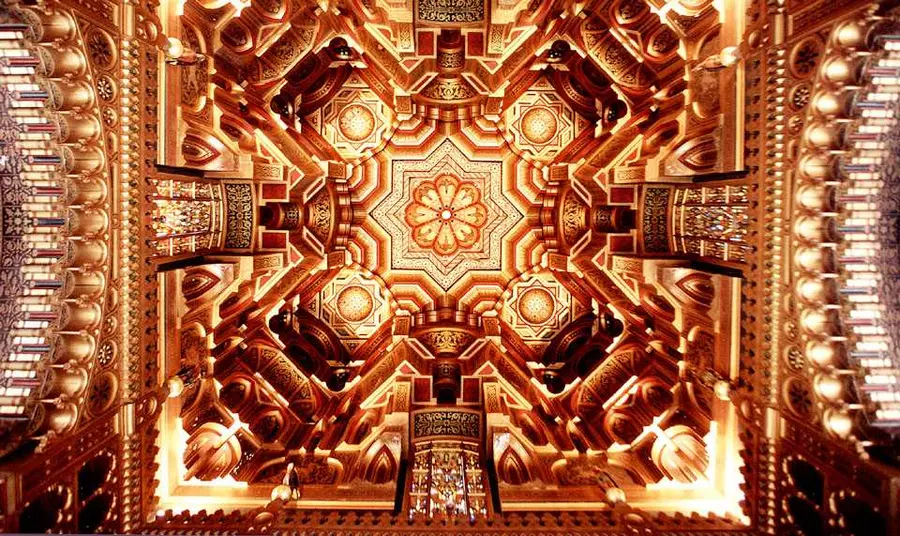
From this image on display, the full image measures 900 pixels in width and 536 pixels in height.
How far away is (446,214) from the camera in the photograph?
35.3 ft

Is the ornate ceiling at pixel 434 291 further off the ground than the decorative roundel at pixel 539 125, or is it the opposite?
the decorative roundel at pixel 539 125

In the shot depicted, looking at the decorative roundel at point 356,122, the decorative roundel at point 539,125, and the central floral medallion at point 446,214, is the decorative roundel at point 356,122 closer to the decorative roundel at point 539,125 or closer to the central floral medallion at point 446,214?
the central floral medallion at point 446,214

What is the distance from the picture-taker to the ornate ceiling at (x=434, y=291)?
491 centimetres

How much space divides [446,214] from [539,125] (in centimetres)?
292

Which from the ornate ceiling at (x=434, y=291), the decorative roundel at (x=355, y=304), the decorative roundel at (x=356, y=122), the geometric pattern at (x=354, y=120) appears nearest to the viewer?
the ornate ceiling at (x=434, y=291)

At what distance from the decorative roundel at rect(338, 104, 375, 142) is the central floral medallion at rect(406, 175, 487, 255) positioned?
1.74 meters

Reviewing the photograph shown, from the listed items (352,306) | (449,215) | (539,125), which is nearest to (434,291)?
(449,215)

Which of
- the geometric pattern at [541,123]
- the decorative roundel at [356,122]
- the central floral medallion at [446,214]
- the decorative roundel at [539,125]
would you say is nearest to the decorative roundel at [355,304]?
the central floral medallion at [446,214]

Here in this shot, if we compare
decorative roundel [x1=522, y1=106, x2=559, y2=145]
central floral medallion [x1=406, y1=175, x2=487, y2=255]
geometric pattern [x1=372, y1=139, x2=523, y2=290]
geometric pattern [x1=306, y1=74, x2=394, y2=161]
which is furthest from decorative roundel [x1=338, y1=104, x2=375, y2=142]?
decorative roundel [x1=522, y1=106, x2=559, y2=145]

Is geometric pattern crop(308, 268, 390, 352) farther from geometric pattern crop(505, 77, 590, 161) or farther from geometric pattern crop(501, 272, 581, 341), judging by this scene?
geometric pattern crop(505, 77, 590, 161)

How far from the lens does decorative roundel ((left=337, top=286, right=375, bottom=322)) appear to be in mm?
10499

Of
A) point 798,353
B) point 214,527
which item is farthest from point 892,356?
point 214,527

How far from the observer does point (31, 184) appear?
498 cm

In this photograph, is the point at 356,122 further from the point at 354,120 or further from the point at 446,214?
the point at 446,214
